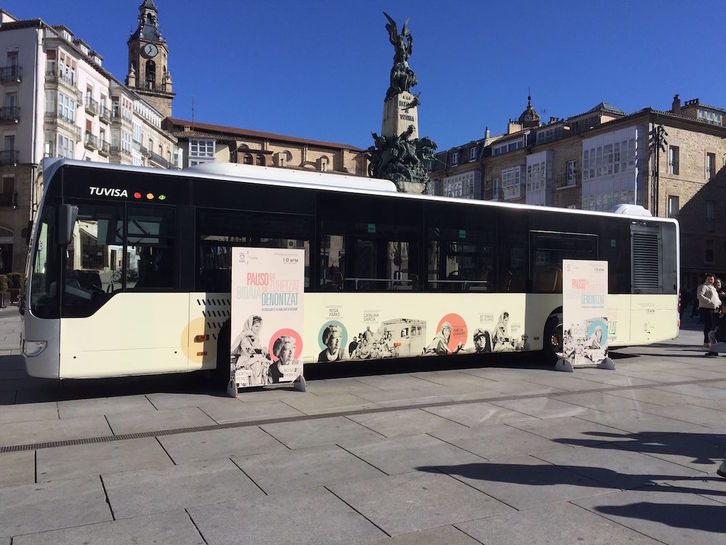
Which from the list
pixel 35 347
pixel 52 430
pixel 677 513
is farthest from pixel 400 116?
pixel 677 513

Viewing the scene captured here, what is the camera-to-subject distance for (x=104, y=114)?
55406 mm

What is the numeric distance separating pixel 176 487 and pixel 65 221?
162 inches

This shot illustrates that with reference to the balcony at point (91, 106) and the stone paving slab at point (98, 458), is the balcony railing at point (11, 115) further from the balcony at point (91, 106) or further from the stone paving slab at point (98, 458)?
the stone paving slab at point (98, 458)

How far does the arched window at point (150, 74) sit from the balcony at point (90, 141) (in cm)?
3876

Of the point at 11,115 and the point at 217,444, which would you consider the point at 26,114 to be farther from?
the point at 217,444

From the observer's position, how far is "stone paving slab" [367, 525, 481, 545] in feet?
12.1

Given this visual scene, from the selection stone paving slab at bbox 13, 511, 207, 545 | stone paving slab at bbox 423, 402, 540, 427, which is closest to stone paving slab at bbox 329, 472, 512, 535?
stone paving slab at bbox 13, 511, 207, 545

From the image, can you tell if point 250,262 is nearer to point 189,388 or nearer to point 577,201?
point 189,388

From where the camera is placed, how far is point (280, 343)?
28.4 ft

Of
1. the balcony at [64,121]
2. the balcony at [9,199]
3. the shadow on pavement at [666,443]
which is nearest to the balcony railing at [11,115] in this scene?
the balcony at [64,121]

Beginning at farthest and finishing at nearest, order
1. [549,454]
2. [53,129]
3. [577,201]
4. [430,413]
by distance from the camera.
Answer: [577,201], [53,129], [430,413], [549,454]

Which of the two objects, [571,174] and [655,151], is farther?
[571,174]

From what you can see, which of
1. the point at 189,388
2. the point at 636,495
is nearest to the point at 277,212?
the point at 189,388

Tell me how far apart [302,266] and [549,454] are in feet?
14.8
